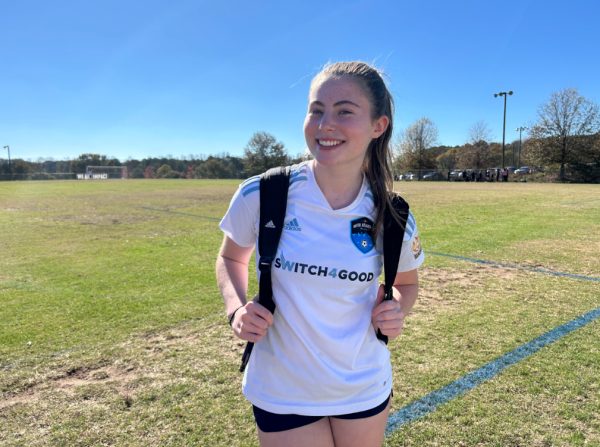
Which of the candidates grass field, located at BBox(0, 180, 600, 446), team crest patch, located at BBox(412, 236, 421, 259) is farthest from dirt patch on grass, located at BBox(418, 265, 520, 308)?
team crest patch, located at BBox(412, 236, 421, 259)

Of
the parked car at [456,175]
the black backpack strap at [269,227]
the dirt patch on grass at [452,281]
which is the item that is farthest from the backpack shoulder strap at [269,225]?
the parked car at [456,175]

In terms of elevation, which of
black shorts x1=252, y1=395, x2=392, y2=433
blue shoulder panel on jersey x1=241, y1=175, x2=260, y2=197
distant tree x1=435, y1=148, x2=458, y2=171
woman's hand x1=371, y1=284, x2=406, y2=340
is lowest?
black shorts x1=252, y1=395, x2=392, y2=433

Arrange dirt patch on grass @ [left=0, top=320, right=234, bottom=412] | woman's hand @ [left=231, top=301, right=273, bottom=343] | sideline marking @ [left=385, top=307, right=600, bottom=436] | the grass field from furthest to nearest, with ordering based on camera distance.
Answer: dirt patch on grass @ [left=0, top=320, right=234, bottom=412]
sideline marking @ [left=385, top=307, right=600, bottom=436]
the grass field
woman's hand @ [left=231, top=301, right=273, bottom=343]

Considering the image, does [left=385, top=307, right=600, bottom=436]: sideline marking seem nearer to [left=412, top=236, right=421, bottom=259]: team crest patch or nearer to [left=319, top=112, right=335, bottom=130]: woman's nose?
[left=412, top=236, right=421, bottom=259]: team crest patch

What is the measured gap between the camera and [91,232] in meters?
11.4

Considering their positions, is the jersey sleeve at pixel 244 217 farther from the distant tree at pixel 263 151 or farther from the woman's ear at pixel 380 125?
the distant tree at pixel 263 151

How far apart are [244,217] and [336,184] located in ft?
1.26

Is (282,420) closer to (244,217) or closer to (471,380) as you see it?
(244,217)

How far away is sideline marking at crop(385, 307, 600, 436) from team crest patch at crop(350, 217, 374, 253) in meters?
1.75

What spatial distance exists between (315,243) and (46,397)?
281 cm

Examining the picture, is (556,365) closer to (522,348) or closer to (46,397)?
(522,348)

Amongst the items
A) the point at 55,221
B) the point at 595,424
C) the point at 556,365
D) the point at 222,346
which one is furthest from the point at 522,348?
the point at 55,221

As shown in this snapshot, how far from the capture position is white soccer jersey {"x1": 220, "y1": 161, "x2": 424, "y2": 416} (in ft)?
5.33

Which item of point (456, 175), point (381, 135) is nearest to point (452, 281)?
point (381, 135)
